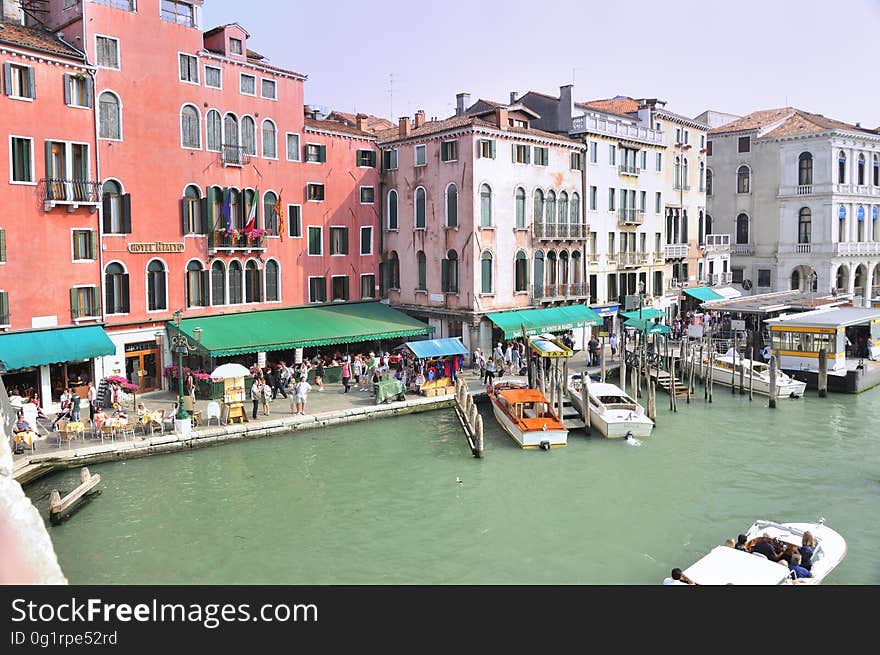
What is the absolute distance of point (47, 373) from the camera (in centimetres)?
2309

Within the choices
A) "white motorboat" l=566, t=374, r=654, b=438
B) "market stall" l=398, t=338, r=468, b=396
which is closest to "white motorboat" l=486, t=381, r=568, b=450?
"white motorboat" l=566, t=374, r=654, b=438

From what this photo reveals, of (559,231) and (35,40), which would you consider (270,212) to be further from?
(559,231)

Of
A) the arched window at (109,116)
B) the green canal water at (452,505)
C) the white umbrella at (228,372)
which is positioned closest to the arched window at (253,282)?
the arched window at (109,116)

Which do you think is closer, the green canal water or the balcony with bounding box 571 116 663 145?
the green canal water

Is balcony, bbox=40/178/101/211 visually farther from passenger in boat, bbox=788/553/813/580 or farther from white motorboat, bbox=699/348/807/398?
white motorboat, bbox=699/348/807/398

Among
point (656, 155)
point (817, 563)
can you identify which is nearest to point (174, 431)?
point (817, 563)

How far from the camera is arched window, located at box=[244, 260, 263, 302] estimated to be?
29.2 m

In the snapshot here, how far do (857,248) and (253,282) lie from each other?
1454 inches

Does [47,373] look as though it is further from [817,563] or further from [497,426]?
[817,563]

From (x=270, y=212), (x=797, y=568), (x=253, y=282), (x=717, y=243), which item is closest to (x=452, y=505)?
(x=797, y=568)

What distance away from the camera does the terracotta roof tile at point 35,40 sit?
2272 cm

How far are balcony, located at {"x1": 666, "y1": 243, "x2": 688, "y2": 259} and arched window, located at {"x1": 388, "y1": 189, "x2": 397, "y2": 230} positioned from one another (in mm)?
16213

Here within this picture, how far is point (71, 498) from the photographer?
55.0 feet

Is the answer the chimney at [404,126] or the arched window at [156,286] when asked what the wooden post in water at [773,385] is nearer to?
the chimney at [404,126]
